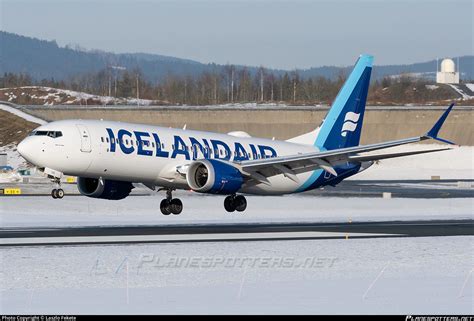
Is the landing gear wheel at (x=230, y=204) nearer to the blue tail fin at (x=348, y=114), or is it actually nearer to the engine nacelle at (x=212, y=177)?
the engine nacelle at (x=212, y=177)

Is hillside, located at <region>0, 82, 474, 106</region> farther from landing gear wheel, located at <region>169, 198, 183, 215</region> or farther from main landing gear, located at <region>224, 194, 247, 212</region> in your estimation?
landing gear wheel, located at <region>169, 198, 183, 215</region>

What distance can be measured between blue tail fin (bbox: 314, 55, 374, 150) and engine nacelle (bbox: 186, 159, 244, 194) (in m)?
9.96

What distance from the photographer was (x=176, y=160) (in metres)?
48.0

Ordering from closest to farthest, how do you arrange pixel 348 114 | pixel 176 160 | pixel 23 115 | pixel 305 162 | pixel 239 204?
pixel 176 160 → pixel 305 162 → pixel 239 204 → pixel 348 114 → pixel 23 115

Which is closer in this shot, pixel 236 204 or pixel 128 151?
pixel 128 151

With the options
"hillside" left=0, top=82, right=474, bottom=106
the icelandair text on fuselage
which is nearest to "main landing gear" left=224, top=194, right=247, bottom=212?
the icelandair text on fuselage

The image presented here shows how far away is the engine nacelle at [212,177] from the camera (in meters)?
47.0

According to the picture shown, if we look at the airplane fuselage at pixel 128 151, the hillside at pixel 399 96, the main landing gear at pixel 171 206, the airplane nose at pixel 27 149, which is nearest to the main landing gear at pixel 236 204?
the airplane fuselage at pixel 128 151

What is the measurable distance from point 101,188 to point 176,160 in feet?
12.9

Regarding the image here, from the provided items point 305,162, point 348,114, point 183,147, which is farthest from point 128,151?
point 348,114

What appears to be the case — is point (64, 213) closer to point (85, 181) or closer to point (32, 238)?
point (85, 181)

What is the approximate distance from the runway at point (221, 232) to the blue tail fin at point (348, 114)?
31.3 ft

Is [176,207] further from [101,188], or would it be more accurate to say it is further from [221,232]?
[221,232]

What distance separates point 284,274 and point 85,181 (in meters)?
20.9
